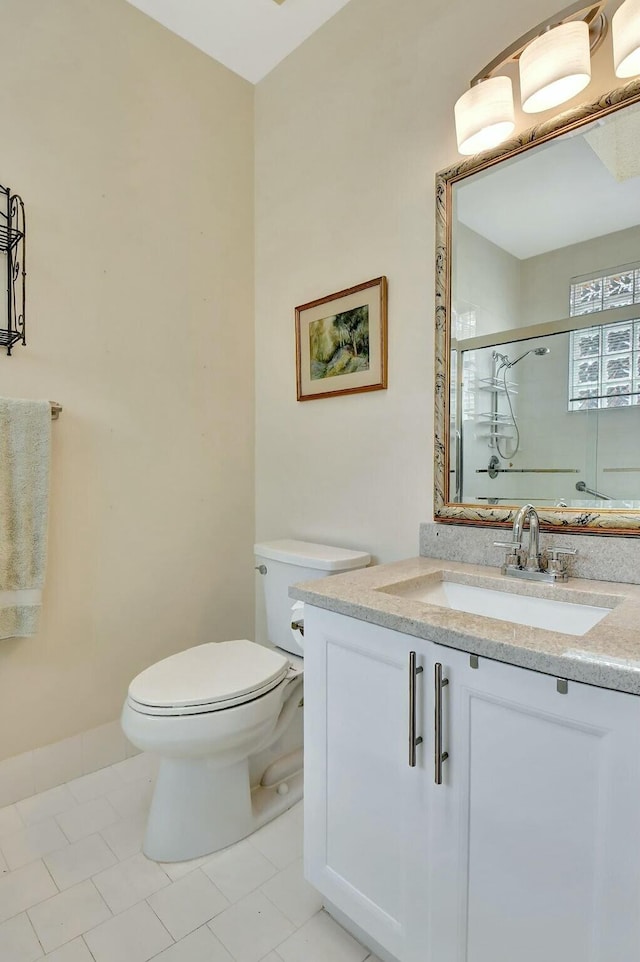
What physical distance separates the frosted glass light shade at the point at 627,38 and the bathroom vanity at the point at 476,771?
1109 millimetres

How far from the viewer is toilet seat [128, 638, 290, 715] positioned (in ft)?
4.11

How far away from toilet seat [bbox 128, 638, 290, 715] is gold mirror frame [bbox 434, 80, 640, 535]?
26.4 inches

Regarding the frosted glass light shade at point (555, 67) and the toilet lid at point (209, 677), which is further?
the toilet lid at point (209, 677)

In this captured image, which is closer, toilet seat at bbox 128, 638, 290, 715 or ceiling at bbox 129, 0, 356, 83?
toilet seat at bbox 128, 638, 290, 715

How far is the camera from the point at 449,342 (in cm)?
144

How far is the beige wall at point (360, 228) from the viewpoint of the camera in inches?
58.3

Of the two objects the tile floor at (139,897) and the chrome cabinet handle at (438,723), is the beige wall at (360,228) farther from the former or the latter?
the tile floor at (139,897)

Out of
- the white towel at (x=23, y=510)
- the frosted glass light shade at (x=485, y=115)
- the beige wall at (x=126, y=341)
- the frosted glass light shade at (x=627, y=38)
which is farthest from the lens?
the beige wall at (x=126, y=341)

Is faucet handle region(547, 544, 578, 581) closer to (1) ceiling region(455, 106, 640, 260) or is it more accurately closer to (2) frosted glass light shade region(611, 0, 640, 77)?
(1) ceiling region(455, 106, 640, 260)

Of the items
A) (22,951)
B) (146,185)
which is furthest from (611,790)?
(146,185)

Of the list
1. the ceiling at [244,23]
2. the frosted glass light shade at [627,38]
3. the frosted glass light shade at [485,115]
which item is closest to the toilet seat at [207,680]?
the frosted glass light shade at [485,115]

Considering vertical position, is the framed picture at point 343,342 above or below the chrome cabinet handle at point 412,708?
above

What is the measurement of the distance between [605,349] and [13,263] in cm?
165

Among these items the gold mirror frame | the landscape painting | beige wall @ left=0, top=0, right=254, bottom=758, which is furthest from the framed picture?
beige wall @ left=0, top=0, right=254, bottom=758
